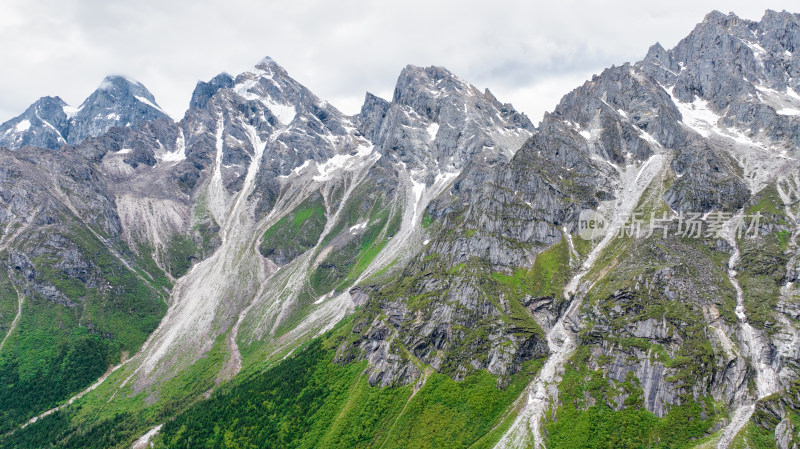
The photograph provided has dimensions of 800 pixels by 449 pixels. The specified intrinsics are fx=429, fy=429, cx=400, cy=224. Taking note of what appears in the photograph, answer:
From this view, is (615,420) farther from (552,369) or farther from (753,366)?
(753,366)

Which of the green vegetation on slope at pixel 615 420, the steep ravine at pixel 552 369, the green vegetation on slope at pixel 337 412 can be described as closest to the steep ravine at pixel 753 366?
the green vegetation on slope at pixel 615 420

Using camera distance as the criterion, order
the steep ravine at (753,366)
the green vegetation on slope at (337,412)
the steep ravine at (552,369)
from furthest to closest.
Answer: the green vegetation on slope at (337,412) < the steep ravine at (552,369) < the steep ravine at (753,366)

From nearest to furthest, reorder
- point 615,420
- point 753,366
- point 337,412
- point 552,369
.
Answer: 1. point 615,420
2. point 753,366
3. point 552,369
4. point 337,412

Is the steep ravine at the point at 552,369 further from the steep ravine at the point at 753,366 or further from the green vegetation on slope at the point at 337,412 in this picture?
the steep ravine at the point at 753,366

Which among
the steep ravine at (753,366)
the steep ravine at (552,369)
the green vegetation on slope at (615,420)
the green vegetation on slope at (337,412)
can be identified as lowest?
the steep ravine at (753,366)

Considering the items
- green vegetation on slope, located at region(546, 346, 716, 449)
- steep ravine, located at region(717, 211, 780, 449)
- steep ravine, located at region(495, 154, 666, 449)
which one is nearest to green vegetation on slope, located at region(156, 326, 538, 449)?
steep ravine, located at region(495, 154, 666, 449)

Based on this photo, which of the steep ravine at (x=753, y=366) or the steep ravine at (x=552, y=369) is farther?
the steep ravine at (x=552, y=369)

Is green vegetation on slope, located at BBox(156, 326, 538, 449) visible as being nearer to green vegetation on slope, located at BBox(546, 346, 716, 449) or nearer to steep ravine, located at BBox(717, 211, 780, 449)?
green vegetation on slope, located at BBox(546, 346, 716, 449)

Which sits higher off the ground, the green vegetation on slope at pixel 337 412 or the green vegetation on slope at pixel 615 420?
the green vegetation on slope at pixel 337 412

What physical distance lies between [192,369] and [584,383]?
163347mm

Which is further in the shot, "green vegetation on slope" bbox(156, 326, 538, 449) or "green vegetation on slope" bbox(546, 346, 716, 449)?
"green vegetation on slope" bbox(156, 326, 538, 449)

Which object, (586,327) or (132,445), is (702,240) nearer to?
(586,327)

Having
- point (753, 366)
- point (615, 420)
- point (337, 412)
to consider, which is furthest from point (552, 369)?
point (337, 412)

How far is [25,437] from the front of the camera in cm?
15600
